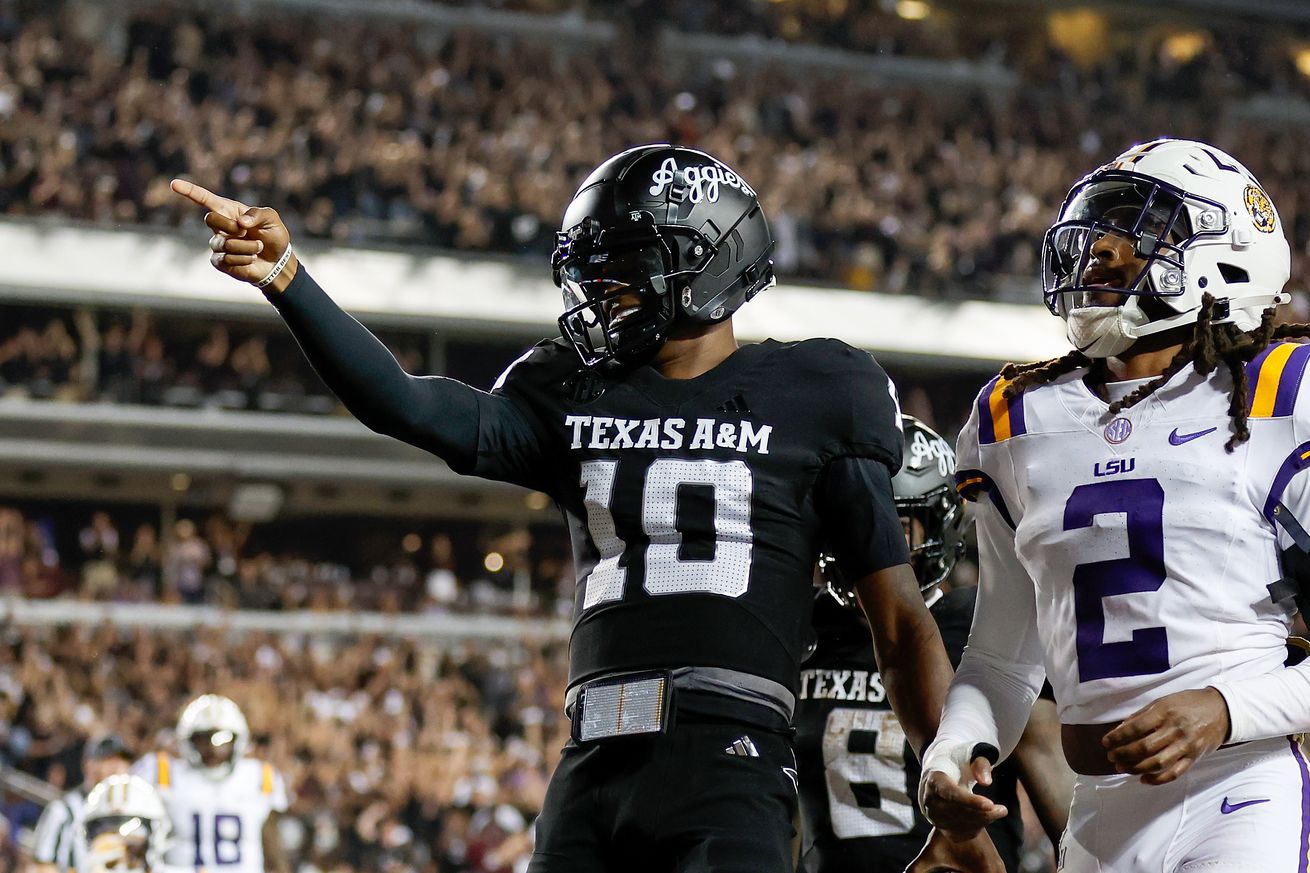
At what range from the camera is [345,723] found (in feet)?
53.8

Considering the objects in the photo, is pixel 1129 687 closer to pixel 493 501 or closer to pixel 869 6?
pixel 493 501

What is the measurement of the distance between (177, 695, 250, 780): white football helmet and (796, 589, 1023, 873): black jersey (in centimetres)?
542

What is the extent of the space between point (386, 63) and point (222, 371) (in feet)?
15.9

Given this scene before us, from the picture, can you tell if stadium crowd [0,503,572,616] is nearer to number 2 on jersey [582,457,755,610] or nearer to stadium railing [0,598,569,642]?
stadium railing [0,598,569,642]

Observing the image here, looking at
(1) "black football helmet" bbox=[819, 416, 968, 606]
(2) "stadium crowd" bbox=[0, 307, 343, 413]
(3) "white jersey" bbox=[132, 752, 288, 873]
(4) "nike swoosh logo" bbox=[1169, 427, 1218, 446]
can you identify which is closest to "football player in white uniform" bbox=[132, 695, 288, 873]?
(3) "white jersey" bbox=[132, 752, 288, 873]

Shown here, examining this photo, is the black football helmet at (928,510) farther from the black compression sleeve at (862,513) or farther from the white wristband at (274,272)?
the white wristband at (274,272)

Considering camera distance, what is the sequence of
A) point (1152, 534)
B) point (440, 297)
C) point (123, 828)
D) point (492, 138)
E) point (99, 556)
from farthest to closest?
point (492, 138) < point (440, 297) < point (99, 556) < point (123, 828) < point (1152, 534)

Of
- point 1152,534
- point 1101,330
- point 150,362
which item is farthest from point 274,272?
point 150,362

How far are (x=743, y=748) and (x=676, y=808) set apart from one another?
160 millimetres

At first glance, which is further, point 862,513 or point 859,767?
point 859,767

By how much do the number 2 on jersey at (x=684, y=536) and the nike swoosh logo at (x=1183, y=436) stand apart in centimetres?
75

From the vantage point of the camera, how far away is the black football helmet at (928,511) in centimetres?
466

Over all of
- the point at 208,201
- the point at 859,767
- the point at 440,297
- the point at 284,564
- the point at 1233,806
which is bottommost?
the point at 284,564

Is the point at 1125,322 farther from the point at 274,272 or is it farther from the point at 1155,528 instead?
Result: the point at 274,272
